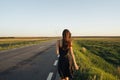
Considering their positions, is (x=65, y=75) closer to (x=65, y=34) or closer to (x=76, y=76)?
(x=65, y=34)

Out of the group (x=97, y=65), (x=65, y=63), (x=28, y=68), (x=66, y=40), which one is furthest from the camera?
(x=97, y=65)

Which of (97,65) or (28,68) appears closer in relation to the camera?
(28,68)

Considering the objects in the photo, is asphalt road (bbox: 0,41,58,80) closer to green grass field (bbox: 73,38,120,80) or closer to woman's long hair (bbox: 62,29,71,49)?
green grass field (bbox: 73,38,120,80)

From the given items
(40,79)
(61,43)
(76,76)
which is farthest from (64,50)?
(76,76)

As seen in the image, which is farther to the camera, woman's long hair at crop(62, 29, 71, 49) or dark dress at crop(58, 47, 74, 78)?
dark dress at crop(58, 47, 74, 78)

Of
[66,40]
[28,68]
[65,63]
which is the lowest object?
[28,68]

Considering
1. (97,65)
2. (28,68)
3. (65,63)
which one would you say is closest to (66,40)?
(65,63)

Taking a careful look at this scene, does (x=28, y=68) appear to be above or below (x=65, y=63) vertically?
below

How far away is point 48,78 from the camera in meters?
9.42

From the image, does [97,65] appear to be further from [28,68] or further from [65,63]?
[65,63]

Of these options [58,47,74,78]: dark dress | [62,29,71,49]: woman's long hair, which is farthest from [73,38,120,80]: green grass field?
[62,29,71,49]: woman's long hair

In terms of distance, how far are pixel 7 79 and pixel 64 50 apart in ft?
12.1

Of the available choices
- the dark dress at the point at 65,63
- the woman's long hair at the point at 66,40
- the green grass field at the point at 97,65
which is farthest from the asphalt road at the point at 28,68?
the woman's long hair at the point at 66,40

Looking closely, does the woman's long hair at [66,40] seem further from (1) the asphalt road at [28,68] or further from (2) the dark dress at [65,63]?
(1) the asphalt road at [28,68]
